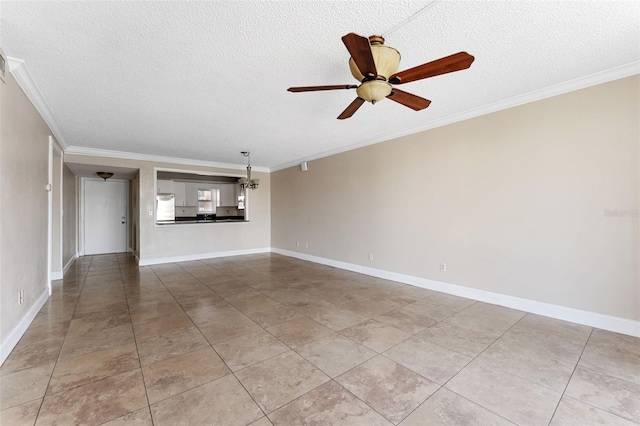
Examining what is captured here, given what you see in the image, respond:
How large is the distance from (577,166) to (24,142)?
572cm

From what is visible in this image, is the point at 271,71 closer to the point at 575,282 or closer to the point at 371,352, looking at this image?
the point at 371,352

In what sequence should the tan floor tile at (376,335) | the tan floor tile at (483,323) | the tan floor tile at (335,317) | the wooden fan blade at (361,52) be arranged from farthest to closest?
the tan floor tile at (335,317) < the tan floor tile at (483,323) < the tan floor tile at (376,335) < the wooden fan blade at (361,52)

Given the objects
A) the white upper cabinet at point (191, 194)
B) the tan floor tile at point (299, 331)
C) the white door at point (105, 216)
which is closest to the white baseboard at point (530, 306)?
the tan floor tile at point (299, 331)

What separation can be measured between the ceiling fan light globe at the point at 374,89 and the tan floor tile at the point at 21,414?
2.87 m

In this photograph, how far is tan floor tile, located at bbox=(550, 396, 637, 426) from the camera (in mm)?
1543

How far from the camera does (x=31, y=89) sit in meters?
2.75

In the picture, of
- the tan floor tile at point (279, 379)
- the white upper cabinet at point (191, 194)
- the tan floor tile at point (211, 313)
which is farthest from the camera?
the white upper cabinet at point (191, 194)

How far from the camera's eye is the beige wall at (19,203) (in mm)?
2240

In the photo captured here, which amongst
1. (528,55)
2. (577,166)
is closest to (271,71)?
(528,55)

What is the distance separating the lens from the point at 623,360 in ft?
7.12

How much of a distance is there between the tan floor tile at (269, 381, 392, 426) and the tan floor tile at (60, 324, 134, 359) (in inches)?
71.4

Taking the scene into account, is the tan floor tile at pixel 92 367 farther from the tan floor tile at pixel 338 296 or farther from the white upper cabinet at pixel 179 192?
the white upper cabinet at pixel 179 192

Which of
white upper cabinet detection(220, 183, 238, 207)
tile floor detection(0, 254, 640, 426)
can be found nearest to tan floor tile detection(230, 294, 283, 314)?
tile floor detection(0, 254, 640, 426)

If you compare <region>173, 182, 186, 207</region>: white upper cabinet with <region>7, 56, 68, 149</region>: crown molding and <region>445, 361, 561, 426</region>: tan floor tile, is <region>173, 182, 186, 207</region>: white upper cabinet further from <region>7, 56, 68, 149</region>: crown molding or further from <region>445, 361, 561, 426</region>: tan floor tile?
<region>445, 361, 561, 426</region>: tan floor tile
